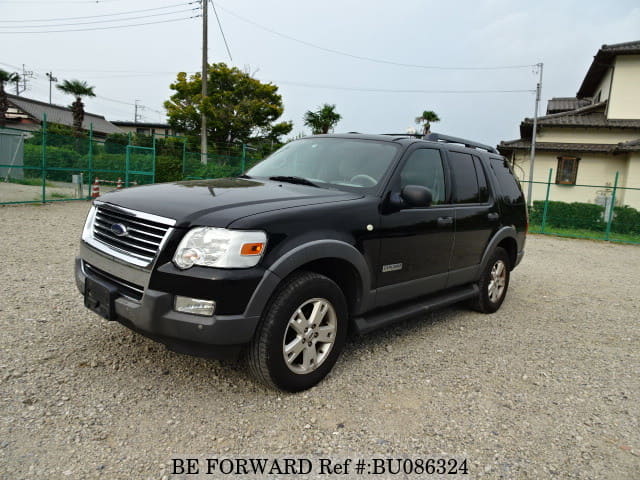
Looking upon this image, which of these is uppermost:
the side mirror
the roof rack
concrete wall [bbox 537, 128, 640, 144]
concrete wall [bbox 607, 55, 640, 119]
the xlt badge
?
concrete wall [bbox 607, 55, 640, 119]

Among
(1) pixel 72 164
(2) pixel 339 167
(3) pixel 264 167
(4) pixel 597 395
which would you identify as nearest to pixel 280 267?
(2) pixel 339 167

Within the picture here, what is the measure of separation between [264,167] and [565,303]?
468 cm

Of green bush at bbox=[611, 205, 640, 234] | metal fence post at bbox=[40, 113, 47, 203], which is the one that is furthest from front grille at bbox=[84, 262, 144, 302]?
green bush at bbox=[611, 205, 640, 234]

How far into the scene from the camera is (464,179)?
15.5 ft

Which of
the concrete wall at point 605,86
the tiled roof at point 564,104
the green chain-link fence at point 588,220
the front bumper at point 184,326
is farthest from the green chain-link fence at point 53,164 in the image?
the tiled roof at point 564,104

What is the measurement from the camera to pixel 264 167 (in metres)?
4.49

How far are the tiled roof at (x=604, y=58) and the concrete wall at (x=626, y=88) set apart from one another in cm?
49

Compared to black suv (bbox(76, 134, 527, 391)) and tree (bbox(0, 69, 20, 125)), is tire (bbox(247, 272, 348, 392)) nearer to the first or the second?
black suv (bbox(76, 134, 527, 391))

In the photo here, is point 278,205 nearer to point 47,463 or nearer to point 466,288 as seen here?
point 47,463

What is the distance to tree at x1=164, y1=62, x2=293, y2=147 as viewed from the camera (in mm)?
29562

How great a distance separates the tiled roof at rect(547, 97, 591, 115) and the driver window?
30.5 metres

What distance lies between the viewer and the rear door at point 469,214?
14.9 feet

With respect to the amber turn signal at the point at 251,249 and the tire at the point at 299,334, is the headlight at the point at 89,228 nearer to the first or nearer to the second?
the amber turn signal at the point at 251,249

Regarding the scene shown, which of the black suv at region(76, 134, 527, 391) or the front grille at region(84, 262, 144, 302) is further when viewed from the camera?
the front grille at region(84, 262, 144, 302)
